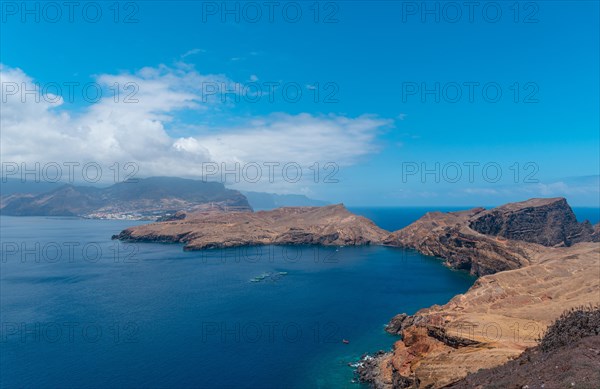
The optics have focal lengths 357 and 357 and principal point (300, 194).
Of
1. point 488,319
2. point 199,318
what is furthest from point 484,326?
point 199,318

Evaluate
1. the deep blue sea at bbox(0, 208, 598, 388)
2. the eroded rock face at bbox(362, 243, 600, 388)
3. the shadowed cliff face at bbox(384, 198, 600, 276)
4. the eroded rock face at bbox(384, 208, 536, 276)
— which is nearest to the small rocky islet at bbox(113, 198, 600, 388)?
the eroded rock face at bbox(362, 243, 600, 388)

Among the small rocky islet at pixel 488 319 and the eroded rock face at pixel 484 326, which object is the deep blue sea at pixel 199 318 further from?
the eroded rock face at pixel 484 326

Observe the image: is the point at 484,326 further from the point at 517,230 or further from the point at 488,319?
the point at 517,230

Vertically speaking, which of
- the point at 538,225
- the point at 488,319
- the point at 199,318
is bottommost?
the point at 199,318

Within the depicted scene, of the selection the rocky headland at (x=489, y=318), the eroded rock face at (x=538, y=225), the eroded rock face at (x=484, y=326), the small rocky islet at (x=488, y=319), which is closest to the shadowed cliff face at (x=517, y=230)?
the eroded rock face at (x=538, y=225)

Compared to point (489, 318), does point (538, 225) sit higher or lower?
higher

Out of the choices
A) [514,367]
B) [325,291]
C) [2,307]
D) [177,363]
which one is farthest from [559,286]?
[2,307]
